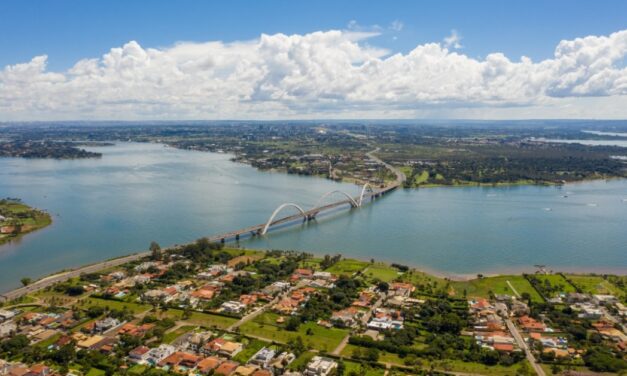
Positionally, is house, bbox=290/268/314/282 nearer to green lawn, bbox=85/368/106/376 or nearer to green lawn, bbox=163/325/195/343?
green lawn, bbox=163/325/195/343

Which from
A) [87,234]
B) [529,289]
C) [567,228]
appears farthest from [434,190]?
[87,234]

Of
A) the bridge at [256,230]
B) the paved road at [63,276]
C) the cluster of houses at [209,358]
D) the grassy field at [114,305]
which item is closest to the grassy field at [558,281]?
the cluster of houses at [209,358]

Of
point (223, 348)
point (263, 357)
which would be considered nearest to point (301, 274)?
point (223, 348)

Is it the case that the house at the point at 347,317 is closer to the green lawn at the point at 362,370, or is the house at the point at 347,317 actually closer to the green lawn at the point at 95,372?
the green lawn at the point at 362,370

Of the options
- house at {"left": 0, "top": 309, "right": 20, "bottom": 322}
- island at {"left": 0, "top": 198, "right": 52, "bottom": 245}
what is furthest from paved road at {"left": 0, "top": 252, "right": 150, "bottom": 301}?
island at {"left": 0, "top": 198, "right": 52, "bottom": 245}

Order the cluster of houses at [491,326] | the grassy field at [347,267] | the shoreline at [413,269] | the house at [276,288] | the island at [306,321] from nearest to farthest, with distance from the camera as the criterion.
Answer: the island at [306,321] → the cluster of houses at [491,326] → the house at [276,288] → the shoreline at [413,269] → the grassy field at [347,267]

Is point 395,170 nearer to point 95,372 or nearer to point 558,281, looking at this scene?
point 558,281
